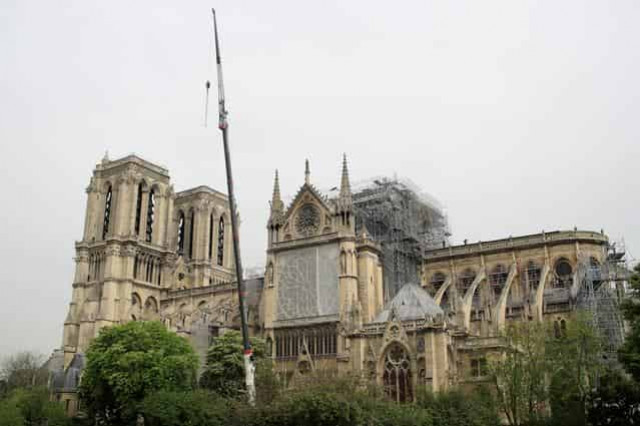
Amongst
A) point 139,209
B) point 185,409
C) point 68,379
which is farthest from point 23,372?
point 185,409

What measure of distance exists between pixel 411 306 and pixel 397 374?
548 cm

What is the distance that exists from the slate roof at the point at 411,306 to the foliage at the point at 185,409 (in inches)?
560

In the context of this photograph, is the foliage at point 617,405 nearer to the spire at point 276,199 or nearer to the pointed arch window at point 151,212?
the spire at point 276,199

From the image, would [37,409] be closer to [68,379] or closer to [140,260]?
[68,379]

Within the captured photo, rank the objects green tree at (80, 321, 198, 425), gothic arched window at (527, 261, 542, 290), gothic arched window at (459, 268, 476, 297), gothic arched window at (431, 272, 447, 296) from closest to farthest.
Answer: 1. green tree at (80, 321, 198, 425)
2. gothic arched window at (527, 261, 542, 290)
3. gothic arched window at (459, 268, 476, 297)
4. gothic arched window at (431, 272, 447, 296)

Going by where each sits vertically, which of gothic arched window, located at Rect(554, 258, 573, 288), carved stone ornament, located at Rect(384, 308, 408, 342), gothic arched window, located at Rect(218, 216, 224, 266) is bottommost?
carved stone ornament, located at Rect(384, 308, 408, 342)

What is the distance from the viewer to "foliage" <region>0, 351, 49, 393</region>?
209 feet

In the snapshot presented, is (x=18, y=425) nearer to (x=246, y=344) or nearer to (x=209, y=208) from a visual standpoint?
(x=246, y=344)

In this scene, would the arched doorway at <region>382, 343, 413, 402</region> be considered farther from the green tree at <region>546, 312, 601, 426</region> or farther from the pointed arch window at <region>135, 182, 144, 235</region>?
the pointed arch window at <region>135, 182, 144, 235</region>

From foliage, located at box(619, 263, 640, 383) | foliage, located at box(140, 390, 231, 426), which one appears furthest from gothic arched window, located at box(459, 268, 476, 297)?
foliage, located at box(140, 390, 231, 426)

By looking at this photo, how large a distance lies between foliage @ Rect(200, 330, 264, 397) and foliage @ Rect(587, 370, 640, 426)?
18.7m

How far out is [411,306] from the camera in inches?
1861

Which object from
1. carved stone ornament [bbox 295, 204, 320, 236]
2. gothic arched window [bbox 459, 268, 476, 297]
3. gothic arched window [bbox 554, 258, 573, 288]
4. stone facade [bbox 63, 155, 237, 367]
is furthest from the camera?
stone facade [bbox 63, 155, 237, 367]

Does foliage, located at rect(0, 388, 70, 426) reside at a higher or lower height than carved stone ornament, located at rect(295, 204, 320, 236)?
lower
